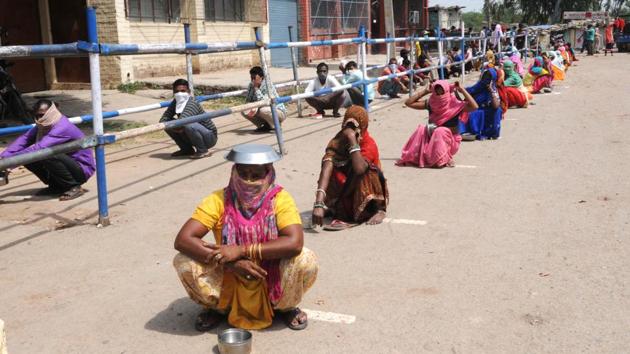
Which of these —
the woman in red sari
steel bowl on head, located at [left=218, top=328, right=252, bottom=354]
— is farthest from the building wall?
steel bowl on head, located at [left=218, top=328, right=252, bottom=354]

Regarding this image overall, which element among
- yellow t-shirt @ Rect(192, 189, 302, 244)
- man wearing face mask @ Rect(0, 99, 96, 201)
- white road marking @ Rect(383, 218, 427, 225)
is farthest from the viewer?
man wearing face mask @ Rect(0, 99, 96, 201)

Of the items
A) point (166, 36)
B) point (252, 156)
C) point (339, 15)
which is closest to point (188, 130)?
point (252, 156)

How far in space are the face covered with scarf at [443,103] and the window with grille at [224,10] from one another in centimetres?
1329

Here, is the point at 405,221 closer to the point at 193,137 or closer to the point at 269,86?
the point at 269,86

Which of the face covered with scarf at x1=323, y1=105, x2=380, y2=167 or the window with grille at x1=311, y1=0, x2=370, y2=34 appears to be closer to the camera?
the face covered with scarf at x1=323, y1=105, x2=380, y2=167

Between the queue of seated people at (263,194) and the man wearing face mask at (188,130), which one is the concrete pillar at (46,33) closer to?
the queue of seated people at (263,194)

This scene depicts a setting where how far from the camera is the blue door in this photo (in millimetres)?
23500

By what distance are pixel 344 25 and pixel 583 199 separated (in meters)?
Answer: 24.6

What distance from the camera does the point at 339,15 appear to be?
2872 cm

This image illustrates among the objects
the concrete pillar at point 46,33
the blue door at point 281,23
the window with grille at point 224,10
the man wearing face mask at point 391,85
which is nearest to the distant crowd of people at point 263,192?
the man wearing face mask at point 391,85

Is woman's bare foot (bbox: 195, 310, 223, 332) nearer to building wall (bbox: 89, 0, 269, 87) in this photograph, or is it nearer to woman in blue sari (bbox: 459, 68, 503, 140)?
woman in blue sari (bbox: 459, 68, 503, 140)

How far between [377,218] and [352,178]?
0.38 metres

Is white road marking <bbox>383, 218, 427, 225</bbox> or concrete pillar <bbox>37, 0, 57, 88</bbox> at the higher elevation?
concrete pillar <bbox>37, 0, 57, 88</bbox>

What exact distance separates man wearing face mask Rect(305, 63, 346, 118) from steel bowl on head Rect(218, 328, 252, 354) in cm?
865
